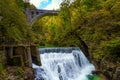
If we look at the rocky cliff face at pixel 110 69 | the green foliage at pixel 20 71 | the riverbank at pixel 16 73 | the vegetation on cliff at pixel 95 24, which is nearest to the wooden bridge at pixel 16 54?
the riverbank at pixel 16 73

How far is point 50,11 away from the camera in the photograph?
130 feet

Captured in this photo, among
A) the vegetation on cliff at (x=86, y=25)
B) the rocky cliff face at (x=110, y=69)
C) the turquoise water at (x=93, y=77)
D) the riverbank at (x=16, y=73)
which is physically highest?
the vegetation on cliff at (x=86, y=25)

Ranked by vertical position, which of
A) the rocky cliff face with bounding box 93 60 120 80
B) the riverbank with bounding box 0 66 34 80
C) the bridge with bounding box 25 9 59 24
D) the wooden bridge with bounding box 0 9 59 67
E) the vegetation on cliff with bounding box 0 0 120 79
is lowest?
the rocky cliff face with bounding box 93 60 120 80

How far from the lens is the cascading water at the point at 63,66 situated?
50.6ft

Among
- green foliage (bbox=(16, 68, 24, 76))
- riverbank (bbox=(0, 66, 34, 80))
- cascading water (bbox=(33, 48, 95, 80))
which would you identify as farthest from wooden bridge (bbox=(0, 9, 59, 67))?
cascading water (bbox=(33, 48, 95, 80))

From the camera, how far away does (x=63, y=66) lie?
57.8 ft

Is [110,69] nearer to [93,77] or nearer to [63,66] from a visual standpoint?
[93,77]

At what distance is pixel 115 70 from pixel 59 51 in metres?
7.88

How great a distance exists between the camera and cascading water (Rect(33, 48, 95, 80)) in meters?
15.4

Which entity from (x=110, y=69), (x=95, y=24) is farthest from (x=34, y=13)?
(x=110, y=69)

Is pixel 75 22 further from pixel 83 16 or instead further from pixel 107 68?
pixel 107 68

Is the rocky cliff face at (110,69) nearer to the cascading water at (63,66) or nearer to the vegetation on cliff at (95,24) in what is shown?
the vegetation on cliff at (95,24)

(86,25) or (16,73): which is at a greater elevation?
(86,25)

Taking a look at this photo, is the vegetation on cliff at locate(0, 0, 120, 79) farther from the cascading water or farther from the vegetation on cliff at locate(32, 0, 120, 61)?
the cascading water
